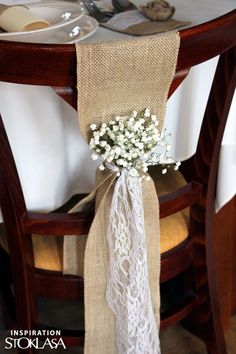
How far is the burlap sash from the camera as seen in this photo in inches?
28.7

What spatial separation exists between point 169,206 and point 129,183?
0.43 feet

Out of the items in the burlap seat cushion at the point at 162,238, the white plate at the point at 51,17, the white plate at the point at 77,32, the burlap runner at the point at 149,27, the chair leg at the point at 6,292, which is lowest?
the chair leg at the point at 6,292

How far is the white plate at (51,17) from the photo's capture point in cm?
90

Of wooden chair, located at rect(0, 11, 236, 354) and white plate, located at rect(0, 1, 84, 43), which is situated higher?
white plate, located at rect(0, 1, 84, 43)

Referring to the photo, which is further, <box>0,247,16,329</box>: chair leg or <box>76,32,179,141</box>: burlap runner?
<box>0,247,16,329</box>: chair leg

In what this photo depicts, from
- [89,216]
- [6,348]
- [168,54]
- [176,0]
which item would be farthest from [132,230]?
[6,348]

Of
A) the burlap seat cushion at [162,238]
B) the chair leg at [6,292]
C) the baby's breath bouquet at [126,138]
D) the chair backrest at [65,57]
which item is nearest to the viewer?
the chair backrest at [65,57]

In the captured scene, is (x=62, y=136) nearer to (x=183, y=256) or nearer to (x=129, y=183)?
(x=129, y=183)

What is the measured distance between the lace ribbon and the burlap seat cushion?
0.09 m

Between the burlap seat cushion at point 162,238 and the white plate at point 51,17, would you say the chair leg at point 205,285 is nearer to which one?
the burlap seat cushion at point 162,238

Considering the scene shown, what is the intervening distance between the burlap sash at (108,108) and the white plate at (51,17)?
0.64 ft

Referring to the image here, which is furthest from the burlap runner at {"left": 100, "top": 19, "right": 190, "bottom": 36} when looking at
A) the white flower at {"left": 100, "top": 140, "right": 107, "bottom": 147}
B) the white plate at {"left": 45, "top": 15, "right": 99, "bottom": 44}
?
the white flower at {"left": 100, "top": 140, "right": 107, "bottom": 147}

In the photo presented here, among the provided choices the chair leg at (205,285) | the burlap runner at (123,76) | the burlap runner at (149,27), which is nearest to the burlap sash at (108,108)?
the burlap runner at (123,76)

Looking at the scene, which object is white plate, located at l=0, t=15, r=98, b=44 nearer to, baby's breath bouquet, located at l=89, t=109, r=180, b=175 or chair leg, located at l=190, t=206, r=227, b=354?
baby's breath bouquet, located at l=89, t=109, r=180, b=175
